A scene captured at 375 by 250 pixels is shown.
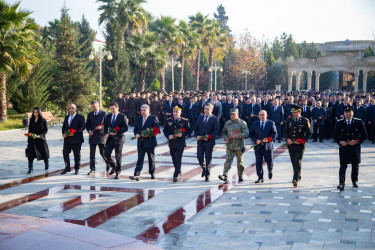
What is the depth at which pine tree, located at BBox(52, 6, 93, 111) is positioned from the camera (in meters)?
28.6

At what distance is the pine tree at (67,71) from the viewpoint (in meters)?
28.6

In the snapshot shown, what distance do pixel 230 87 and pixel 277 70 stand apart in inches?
336

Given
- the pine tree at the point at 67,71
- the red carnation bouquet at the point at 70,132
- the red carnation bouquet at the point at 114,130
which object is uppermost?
the pine tree at the point at 67,71

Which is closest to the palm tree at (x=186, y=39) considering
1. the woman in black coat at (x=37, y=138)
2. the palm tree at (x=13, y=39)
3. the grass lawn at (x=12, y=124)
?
the grass lawn at (x=12, y=124)

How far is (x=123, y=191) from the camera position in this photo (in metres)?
9.47

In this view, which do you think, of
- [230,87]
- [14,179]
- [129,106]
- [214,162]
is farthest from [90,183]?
[230,87]

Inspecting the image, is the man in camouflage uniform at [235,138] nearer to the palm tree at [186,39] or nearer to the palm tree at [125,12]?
the palm tree at [125,12]

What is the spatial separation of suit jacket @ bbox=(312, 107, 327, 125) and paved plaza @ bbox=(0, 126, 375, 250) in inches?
232

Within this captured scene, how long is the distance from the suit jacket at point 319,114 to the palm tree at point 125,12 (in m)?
23.2

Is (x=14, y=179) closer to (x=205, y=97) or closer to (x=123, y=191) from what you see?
(x=123, y=191)

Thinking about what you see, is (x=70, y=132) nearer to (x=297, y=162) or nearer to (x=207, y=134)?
(x=207, y=134)

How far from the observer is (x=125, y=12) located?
37812 mm

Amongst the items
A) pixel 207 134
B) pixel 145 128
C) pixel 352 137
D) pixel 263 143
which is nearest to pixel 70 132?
pixel 145 128

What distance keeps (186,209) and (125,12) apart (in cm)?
3259
